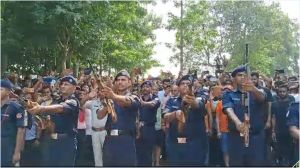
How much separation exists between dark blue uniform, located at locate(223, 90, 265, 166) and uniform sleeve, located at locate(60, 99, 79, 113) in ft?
6.17

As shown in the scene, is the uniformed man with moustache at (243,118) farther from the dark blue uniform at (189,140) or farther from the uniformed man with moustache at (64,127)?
the uniformed man with moustache at (64,127)

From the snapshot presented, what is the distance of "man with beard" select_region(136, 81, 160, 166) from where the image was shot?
8578 mm

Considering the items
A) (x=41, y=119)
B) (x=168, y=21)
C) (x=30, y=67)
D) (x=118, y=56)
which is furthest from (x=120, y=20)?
(x=41, y=119)

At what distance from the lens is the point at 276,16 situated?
30172 millimetres

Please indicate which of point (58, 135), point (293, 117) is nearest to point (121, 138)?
point (58, 135)

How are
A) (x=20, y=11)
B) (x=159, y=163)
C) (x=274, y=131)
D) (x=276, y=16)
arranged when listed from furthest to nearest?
(x=276, y=16), (x=20, y=11), (x=159, y=163), (x=274, y=131)

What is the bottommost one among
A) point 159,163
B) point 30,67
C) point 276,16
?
point 159,163

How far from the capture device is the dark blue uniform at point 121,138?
20.7ft

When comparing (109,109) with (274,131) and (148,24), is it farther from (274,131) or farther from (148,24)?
(148,24)

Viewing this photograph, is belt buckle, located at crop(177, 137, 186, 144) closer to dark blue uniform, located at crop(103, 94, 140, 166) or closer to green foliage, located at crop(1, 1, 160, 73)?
dark blue uniform, located at crop(103, 94, 140, 166)

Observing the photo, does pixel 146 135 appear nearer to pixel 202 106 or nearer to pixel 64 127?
pixel 202 106

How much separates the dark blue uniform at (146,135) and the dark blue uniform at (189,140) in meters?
1.32

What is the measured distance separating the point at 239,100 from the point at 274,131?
2.18 meters

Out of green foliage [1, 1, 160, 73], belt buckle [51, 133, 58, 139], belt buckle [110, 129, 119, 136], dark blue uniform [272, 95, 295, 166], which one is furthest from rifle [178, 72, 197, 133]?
green foliage [1, 1, 160, 73]
